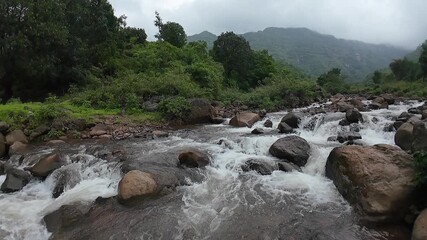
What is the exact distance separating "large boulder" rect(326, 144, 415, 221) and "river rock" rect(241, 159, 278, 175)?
2055 mm

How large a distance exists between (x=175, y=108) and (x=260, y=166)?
34.2ft

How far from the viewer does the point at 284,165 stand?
11.3 meters

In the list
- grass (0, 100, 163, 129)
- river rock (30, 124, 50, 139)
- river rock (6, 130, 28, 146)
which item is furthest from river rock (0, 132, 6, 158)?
grass (0, 100, 163, 129)

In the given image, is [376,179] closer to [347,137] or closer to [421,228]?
[421,228]

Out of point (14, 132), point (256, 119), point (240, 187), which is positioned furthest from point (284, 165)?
point (14, 132)

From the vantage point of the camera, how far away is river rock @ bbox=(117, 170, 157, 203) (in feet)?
30.3

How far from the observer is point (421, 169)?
808 centimetres

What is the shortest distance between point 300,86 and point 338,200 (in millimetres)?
22396

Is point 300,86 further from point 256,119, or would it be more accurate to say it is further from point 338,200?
point 338,200

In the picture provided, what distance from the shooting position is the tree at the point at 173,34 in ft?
158

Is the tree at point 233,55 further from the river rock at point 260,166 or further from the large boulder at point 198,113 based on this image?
the river rock at point 260,166

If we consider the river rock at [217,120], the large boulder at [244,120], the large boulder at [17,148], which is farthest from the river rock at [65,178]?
the river rock at [217,120]

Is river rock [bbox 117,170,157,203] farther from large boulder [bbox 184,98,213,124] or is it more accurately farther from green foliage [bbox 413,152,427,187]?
large boulder [bbox 184,98,213,124]

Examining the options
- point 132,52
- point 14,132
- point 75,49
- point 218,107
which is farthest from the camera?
point 132,52
